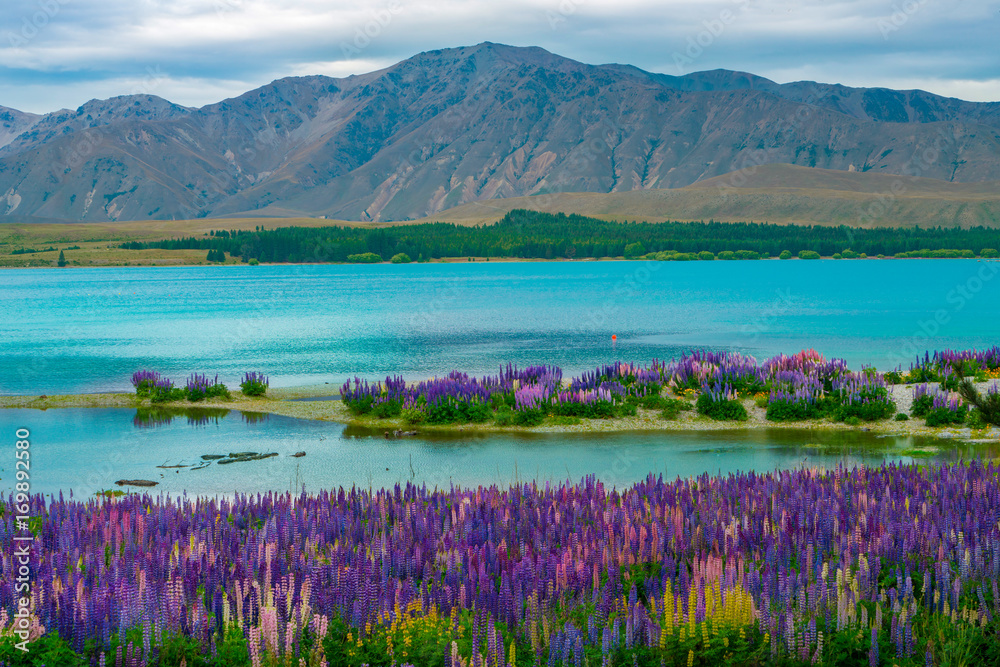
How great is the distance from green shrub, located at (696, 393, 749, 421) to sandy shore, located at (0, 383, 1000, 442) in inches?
8.7

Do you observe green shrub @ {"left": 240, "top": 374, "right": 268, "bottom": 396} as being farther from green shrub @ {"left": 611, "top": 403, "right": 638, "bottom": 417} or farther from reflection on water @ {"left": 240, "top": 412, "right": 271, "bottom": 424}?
green shrub @ {"left": 611, "top": 403, "right": 638, "bottom": 417}

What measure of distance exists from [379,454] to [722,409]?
31.8 feet

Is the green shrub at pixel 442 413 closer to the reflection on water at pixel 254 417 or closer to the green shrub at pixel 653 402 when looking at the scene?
the reflection on water at pixel 254 417

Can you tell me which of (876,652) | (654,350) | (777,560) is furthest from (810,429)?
(654,350)

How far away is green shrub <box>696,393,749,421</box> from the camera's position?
78.7 feet

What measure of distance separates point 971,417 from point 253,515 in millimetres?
18827

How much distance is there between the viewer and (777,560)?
841 centimetres

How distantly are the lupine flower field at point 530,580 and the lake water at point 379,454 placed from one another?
5.65 metres

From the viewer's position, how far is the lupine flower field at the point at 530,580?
654cm

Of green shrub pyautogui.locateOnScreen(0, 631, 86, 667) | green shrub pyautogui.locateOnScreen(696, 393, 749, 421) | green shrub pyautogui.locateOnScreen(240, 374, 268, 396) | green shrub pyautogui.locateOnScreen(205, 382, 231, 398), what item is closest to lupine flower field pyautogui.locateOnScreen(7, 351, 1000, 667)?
green shrub pyautogui.locateOnScreen(0, 631, 86, 667)

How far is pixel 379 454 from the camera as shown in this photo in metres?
20.3

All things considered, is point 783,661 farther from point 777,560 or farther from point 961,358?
point 961,358

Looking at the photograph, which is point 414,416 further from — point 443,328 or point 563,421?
point 443,328

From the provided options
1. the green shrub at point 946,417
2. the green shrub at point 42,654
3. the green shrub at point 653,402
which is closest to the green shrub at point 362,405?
the green shrub at point 653,402
